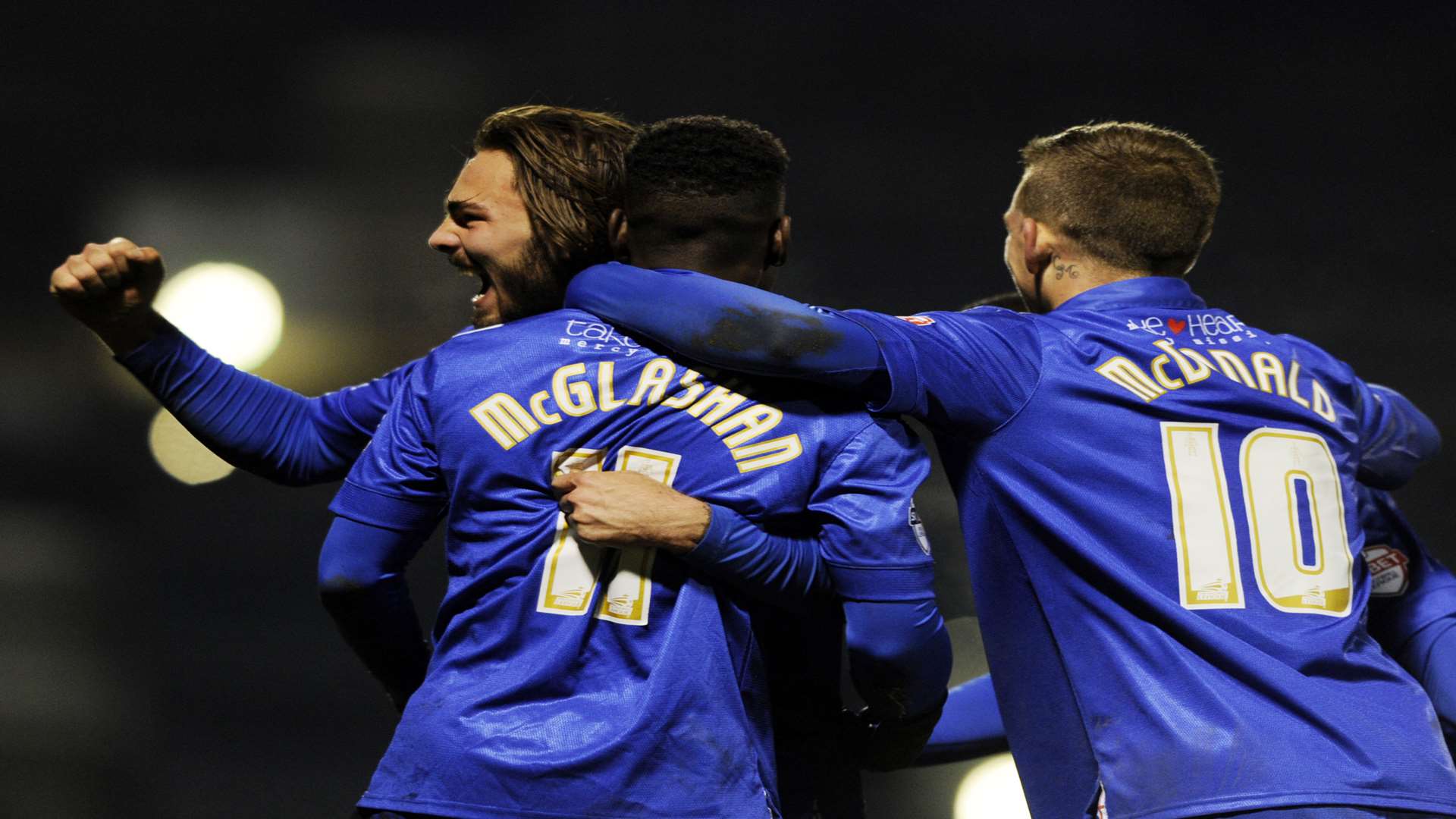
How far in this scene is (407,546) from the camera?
1448mm

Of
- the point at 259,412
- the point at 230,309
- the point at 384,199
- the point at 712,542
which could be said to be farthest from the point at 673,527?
the point at 230,309

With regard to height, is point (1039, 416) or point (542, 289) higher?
point (542, 289)

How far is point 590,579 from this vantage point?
130 centimetres

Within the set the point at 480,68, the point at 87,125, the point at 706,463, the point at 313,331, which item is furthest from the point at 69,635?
the point at 706,463

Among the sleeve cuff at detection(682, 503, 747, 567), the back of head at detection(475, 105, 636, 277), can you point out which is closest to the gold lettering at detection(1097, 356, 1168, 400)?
the sleeve cuff at detection(682, 503, 747, 567)

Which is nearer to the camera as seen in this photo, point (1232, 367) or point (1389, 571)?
point (1232, 367)

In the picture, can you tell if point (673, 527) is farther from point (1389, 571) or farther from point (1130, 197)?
point (1389, 571)

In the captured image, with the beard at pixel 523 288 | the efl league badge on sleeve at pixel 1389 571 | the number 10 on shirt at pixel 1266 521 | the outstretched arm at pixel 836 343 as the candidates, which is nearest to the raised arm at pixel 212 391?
the beard at pixel 523 288

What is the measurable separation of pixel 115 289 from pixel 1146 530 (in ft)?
3.70

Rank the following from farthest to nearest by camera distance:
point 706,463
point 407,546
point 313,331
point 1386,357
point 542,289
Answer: point 313,331, point 1386,357, point 542,289, point 407,546, point 706,463

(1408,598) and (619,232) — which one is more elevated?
(619,232)

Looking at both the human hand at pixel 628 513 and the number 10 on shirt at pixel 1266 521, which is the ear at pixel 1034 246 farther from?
the human hand at pixel 628 513

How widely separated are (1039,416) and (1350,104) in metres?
2.51

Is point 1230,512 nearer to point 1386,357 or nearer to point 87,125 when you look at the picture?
point 1386,357
